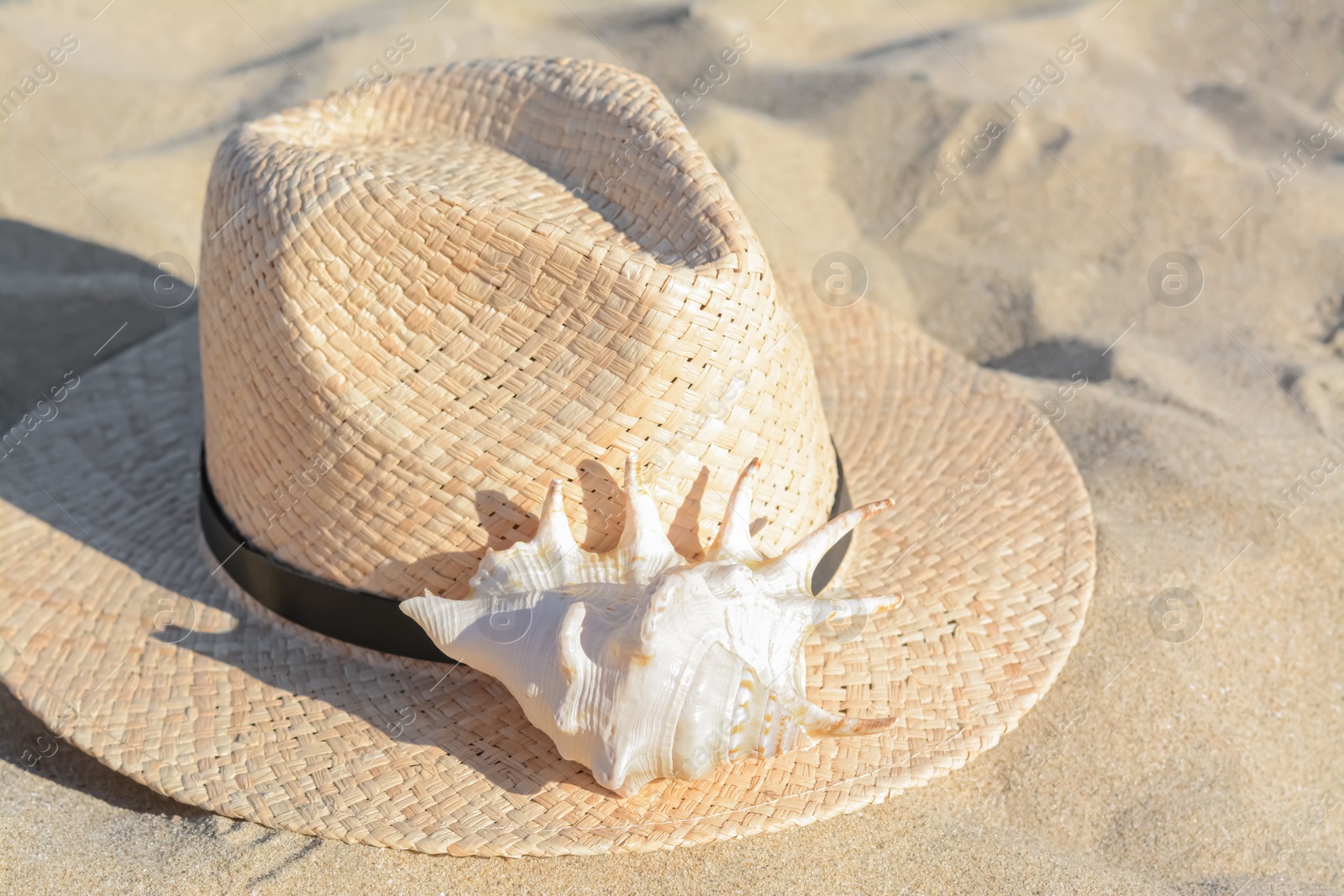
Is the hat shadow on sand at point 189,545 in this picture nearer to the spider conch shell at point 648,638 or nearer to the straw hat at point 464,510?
the straw hat at point 464,510

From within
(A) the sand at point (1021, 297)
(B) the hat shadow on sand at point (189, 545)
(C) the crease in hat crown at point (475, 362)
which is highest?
(C) the crease in hat crown at point (475, 362)

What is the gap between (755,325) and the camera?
86.8 inches

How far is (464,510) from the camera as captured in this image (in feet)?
7.00

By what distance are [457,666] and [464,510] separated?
370 mm

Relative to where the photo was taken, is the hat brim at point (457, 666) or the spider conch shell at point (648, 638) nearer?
the spider conch shell at point (648, 638)

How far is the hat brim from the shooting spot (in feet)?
6.75

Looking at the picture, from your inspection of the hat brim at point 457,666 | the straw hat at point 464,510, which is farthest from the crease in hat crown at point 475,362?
the hat brim at point 457,666

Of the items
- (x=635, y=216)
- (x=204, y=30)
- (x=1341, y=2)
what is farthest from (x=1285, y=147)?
(x=204, y=30)

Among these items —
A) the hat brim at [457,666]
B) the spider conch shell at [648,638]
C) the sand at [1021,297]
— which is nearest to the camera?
the spider conch shell at [648,638]

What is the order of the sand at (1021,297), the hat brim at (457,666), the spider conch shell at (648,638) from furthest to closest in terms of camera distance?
the sand at (1021,297)
the hat brim at (457,666)
the spider conch shell at (648,638)

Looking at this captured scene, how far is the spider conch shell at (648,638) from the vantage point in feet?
6.06

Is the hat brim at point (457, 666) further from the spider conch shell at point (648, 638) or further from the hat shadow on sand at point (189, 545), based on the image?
the spider conch shell at point (648, 638)

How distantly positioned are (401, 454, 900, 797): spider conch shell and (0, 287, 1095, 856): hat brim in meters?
0.18

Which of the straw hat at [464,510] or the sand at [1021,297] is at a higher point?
the straw hat at [464,510]
